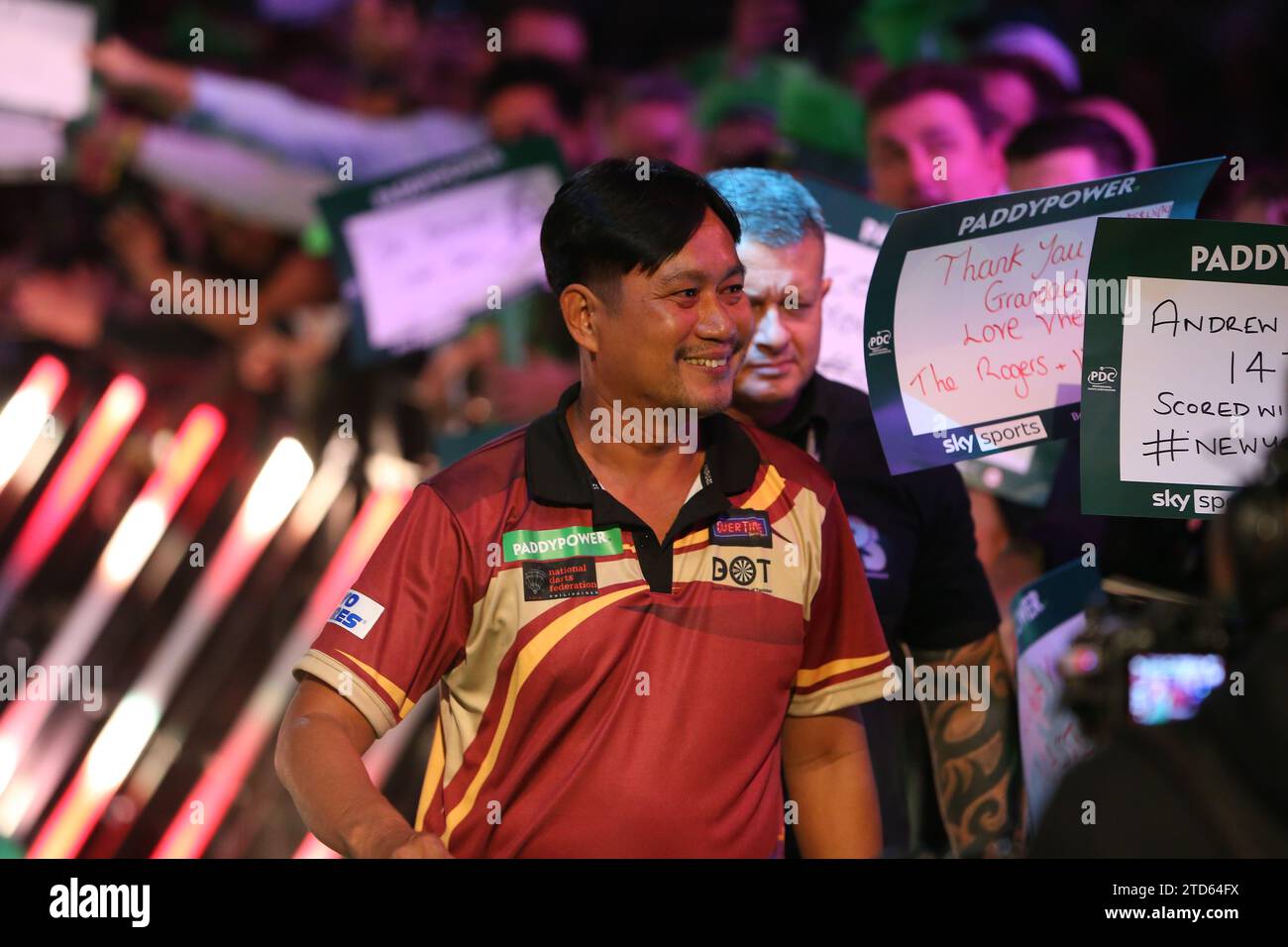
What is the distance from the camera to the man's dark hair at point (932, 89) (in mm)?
5059

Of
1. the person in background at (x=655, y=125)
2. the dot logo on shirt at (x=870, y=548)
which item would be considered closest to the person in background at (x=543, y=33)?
the person in background at (x=655, y=125)

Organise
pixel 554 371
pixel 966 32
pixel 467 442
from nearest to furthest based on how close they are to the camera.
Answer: pixel 467 442
pixel 554 371
pixel 966 32

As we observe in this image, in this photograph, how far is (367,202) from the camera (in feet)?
15.7

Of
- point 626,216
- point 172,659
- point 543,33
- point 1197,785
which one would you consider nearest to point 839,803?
point 626,216

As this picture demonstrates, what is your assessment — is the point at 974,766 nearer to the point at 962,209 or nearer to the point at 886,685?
the point at 886,685

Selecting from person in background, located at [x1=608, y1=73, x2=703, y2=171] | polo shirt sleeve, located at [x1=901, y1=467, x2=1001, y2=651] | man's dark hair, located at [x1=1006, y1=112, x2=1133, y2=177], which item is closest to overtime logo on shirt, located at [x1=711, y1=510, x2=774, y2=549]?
polo shirt sleeve, located at [x1=901, y1=467, x2=1001, y2=651]

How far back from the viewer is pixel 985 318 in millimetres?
3363

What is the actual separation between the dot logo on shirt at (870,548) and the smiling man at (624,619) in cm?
45

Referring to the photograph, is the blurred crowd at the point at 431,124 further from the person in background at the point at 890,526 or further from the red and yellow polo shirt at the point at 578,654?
the red and yellow polo shirt at the point at 578,654

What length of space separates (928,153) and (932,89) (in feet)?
0.79

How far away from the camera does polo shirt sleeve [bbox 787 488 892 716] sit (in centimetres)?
289
